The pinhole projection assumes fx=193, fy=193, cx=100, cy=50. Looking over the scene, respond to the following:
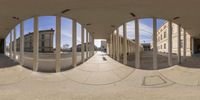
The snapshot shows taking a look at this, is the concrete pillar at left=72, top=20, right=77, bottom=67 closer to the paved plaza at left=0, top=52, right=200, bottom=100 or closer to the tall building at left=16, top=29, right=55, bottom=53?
the paved plaza at left=0, top=52, right=200, bottom=100

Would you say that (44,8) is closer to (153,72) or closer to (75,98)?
(75,98)

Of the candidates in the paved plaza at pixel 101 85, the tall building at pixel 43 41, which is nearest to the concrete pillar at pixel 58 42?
the paved plaza at pixel 101 85

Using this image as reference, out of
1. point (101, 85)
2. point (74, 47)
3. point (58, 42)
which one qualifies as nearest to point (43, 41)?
point (74, 47)

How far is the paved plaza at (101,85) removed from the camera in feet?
25.6

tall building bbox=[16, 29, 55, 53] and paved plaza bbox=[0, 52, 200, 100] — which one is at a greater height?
tall building bbox=[16, 29, 55, 53]

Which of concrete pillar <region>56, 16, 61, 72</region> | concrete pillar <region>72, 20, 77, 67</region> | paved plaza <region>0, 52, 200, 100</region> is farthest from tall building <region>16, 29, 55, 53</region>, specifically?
paved plaza <region>0, 52, 200, 100</region>

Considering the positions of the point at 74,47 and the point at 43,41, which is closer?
the point at 74,47

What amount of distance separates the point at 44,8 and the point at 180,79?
8740mm

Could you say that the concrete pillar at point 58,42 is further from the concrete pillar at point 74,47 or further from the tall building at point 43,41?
the tall building at point 43,41

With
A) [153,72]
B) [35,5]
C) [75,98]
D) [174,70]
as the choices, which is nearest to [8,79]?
[35,5]

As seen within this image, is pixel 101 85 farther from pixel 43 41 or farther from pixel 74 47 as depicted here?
pixel 43 41

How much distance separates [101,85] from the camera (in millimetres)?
10156

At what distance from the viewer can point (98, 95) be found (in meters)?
8.00

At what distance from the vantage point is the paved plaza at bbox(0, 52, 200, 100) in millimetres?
7789
